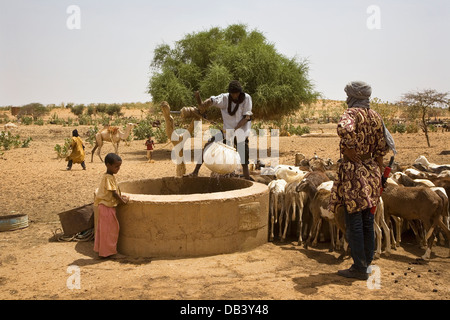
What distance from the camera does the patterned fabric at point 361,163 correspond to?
15.3 ft

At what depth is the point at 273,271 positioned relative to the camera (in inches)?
205

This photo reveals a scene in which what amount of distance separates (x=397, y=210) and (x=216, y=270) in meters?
2.68

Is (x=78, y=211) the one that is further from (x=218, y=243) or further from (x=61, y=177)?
(x=61, y=177)

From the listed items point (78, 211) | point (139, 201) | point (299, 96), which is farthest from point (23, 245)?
point (299, 96)

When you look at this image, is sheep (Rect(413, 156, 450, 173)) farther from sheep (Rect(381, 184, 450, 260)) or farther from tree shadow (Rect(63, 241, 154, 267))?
tree shadow (Rect(63, 241, 154, 267))

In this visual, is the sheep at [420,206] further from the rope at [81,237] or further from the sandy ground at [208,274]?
the rope at [81,237]

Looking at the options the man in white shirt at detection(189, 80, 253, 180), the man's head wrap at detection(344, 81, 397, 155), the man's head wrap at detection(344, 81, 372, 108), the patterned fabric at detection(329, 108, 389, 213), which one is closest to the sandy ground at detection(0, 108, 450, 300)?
the patterned fabric at detection(329, 108, 389, 213)

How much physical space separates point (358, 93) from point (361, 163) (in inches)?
30.1

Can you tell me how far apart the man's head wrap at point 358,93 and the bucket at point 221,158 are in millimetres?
2066

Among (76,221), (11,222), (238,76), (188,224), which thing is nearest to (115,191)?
(188,224)

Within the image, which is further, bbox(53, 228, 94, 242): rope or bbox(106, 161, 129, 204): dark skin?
bbox(53, 228, 94, 242): rope

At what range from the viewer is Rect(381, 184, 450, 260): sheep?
5812mm

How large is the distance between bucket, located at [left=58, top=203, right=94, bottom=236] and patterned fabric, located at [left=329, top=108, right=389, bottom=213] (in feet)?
12.8

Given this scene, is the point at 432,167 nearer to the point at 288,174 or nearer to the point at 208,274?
the point at 288,174
